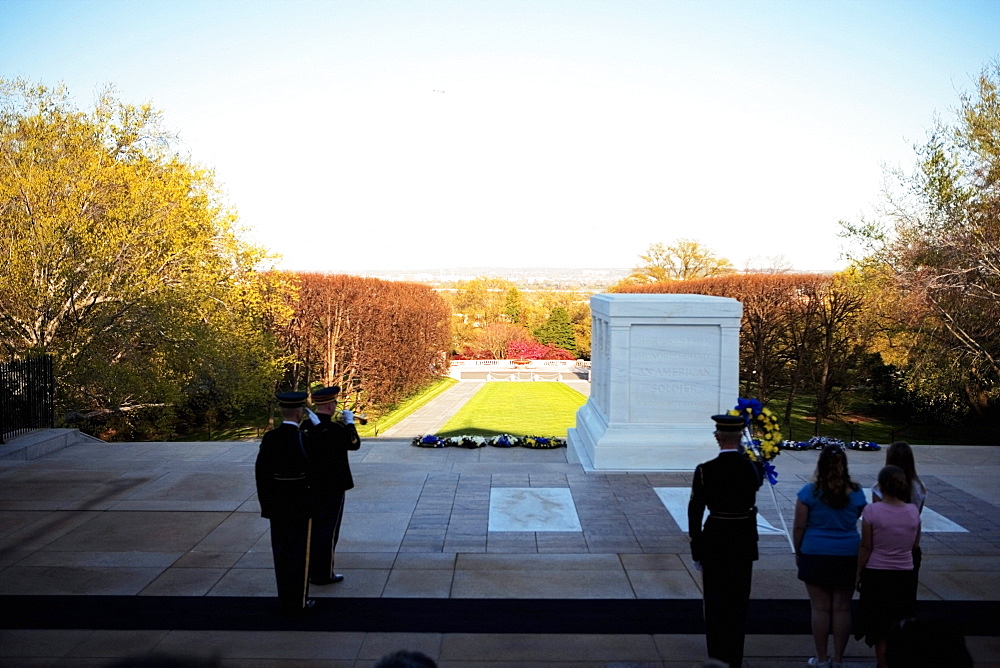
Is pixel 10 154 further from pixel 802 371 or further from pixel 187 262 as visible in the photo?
pixel 802 371

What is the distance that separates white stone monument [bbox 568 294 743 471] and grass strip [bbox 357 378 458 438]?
46.8ft

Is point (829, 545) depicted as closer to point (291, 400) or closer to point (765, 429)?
point (765, 429)

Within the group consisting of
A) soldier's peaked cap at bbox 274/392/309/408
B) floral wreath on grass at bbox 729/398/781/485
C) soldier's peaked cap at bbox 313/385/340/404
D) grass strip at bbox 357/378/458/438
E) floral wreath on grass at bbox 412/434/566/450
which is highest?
soldier's peaked cap at bbox 274/392/309/408

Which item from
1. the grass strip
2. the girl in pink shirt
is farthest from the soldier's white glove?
the grass strip

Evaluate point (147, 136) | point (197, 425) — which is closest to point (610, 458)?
point (147, 136)

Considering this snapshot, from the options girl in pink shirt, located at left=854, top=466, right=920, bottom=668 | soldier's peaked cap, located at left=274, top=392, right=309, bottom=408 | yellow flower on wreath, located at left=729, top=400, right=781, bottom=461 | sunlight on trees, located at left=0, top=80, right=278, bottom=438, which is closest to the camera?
girl in pink shirt, located at left=854, top=466, right=920, bottom=668

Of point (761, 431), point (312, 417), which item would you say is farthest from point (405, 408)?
point (312, 417)

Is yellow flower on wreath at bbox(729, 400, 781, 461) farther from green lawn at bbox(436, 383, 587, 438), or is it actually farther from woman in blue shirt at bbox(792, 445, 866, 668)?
green lawn at bbox(436, 383, 587, 438)

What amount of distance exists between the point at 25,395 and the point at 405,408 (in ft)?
80.9

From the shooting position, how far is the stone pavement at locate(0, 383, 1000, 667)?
17.3ft

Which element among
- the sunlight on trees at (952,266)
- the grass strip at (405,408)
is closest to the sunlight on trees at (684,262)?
the grass strip at (405,408)

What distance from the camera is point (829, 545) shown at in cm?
476

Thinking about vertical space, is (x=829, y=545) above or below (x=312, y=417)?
below

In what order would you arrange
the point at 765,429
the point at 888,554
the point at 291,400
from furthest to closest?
the point at 765,429 < the point at 291,400 < the point at 888,554
